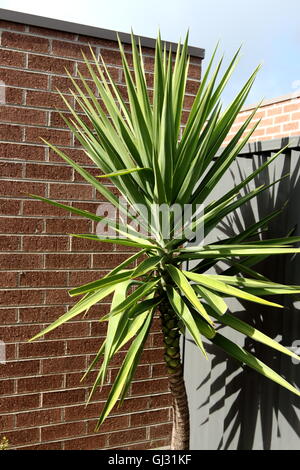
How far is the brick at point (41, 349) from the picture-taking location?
114 inches

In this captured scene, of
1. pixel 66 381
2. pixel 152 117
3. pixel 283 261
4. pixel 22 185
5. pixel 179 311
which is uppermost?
pixel 152 117

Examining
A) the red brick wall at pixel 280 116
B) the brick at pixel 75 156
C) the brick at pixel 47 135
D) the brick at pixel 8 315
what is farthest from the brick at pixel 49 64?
the red brick wall at pixel 280 116

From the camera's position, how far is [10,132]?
2.84 meters

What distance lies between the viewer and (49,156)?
2.93 m

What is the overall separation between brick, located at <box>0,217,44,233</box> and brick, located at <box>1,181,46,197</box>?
0.13m

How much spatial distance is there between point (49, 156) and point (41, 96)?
325 millimetres

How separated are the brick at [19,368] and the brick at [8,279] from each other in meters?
0.42

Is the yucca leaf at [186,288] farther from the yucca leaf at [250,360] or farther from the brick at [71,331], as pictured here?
the brick at [71,331]

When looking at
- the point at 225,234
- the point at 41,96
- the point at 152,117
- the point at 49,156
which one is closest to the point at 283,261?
the point at 225,234

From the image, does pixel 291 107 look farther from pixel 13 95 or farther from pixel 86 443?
pixel 86 443

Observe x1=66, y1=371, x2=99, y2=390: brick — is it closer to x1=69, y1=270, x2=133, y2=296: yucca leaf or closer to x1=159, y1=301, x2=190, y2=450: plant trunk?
x1=159, y1=301, x2=190, y2=450: plant trunk

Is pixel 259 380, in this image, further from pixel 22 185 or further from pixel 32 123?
pixel 32 123

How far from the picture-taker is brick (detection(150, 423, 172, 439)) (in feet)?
10.7

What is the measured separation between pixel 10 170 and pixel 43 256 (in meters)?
0.49
